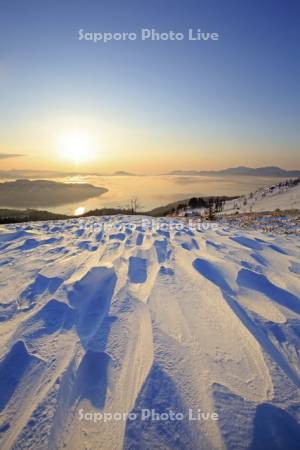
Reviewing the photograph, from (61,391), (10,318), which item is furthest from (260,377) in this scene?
(10,318)

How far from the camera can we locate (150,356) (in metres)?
2.07

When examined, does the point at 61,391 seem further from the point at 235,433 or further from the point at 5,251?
the point at 5,251

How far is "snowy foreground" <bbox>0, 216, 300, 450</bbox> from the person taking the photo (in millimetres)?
1545

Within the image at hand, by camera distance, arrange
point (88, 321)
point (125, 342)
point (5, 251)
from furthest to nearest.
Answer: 1. point (5, 251)
2. point (88, 321)
3. point (125, 342)

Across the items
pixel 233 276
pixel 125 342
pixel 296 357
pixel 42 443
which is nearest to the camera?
pixel 42 443

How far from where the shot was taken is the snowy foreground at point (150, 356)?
154cm

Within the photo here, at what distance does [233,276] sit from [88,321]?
7.63 ft

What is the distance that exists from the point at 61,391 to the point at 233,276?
2.81 meters

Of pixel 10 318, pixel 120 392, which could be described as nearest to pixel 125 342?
pixel 120 392

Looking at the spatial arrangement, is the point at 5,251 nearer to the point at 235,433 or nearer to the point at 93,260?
the point at 93,260

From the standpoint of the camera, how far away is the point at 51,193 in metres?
152

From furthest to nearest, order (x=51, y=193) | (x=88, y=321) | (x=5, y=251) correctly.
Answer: (x=51, y=193) → (x=5, y=251) → (x=88, y=321)

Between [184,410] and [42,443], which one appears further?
[184,410]

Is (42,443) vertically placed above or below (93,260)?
below
